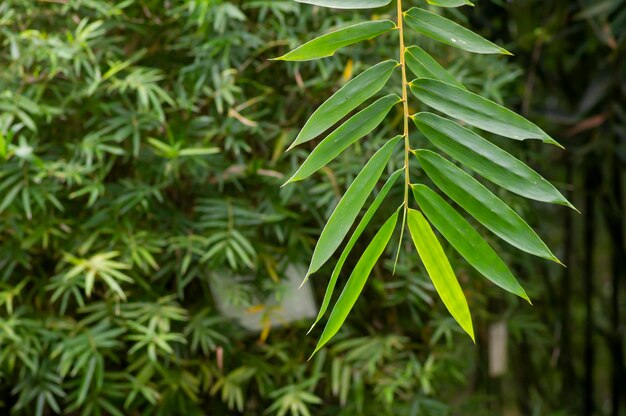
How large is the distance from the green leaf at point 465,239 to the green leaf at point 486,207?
10 millimetres

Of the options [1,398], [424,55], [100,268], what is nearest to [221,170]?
[100,268]

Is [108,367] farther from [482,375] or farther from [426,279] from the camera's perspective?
[482,375]

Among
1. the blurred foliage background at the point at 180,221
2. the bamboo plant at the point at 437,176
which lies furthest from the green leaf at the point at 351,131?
the blurred foliage background at the point at 180,221

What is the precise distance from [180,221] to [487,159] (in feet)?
2.18

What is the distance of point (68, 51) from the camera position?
3.81 ft

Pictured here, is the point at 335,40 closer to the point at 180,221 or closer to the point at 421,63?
the point at 421,63

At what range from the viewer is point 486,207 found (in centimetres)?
63

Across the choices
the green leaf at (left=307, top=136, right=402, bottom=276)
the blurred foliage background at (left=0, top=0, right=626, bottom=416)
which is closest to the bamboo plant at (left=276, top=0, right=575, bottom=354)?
the green leaf at (left=307, top=136, right=402, bottom=276)

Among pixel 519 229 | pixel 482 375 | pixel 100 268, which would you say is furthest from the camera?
pixel 482 375

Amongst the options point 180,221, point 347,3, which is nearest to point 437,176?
point 347,3

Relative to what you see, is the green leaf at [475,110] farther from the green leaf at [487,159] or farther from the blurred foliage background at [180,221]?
the blurred foliage background at [180,221]

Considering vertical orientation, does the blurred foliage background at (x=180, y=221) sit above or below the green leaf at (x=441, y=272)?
below

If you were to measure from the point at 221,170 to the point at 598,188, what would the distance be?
86cm

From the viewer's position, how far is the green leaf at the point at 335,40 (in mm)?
635
